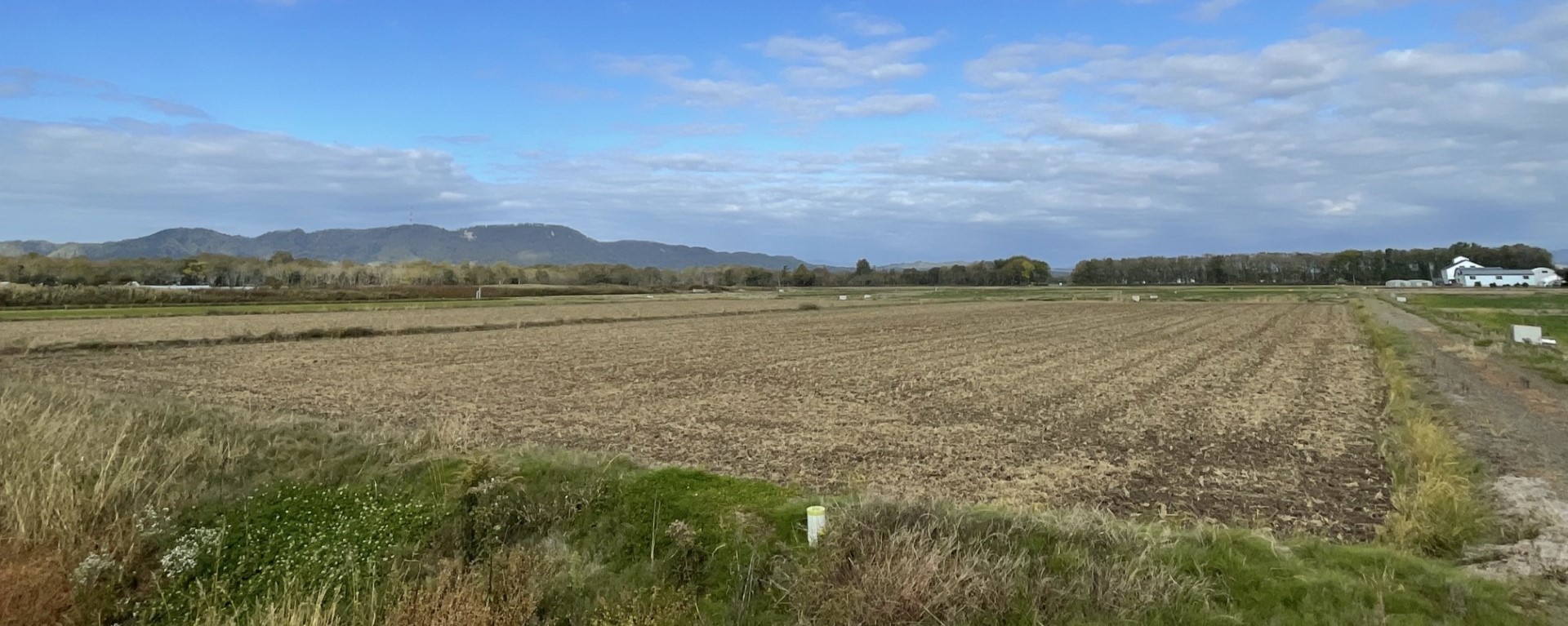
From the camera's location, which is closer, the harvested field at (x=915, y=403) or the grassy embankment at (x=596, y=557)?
the grassy embankment at (x=596, y=557)

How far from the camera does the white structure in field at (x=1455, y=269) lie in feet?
467

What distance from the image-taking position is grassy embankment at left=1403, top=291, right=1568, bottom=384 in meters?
21.3

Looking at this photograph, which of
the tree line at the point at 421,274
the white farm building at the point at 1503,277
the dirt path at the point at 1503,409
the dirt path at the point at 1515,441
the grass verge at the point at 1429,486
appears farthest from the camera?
the white farm building at the point at 1503,277

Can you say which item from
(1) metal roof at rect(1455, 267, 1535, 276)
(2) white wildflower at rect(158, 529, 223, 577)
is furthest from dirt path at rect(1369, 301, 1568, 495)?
(1) metal roof at rect(1455, 267, 1535, 276)

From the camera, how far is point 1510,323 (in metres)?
37.6

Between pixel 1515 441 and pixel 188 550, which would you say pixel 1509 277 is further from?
pixel 188 550

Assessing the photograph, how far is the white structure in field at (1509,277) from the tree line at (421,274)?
7733 centimetres

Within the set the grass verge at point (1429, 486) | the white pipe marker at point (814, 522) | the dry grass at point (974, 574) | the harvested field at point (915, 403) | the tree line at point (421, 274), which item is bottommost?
the harvested field at point (915, 403)

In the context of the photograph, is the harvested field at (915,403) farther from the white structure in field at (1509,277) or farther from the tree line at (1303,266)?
the tree line at (1303,266)

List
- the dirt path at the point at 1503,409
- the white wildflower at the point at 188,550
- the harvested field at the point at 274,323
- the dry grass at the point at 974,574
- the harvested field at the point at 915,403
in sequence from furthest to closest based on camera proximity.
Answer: the harvested field at the point at 274,323 → the dirt path at the point at 1503,409 → the harvested field at the point at 915,403 → the white wildflower at the point at 188,550 → the dry grass at the point at 974,574

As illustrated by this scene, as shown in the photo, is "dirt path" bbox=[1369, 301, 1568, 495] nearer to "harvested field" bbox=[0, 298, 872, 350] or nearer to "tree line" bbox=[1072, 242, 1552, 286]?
"harvested field" bbox=[0, 298, 872, 350]

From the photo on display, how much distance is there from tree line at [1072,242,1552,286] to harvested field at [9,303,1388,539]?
15066 centimetres

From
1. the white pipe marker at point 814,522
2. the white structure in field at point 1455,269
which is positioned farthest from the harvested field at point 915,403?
the white structure in field at point 1455,269

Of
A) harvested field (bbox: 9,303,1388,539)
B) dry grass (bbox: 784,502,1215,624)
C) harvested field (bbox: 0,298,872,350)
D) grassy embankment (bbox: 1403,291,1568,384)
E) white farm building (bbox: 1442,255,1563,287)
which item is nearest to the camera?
dry grass (bbox: 784,502,1215,624)
